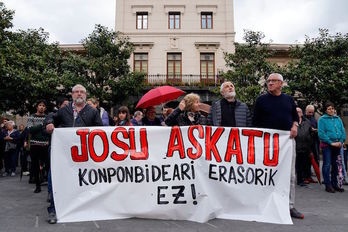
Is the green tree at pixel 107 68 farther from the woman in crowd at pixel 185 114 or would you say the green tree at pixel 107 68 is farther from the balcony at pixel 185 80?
the woman in crowd at pixel 185 114

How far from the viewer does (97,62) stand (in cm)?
1758

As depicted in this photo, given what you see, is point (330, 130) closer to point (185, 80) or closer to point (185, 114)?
point (185, 114)

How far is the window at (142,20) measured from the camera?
22781 mm

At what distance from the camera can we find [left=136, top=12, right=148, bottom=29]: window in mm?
22781

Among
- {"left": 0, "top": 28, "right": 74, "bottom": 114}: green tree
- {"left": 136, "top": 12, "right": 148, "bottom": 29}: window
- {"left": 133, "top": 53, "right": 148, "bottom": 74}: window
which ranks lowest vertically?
{"left": 0, "top": 28, "right": 74, "bottom": 114}: green tree

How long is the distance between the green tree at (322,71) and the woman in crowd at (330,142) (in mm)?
13203

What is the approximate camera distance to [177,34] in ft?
73.7

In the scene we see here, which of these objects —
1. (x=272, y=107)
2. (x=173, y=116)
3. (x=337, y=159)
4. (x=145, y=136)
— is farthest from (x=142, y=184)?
(x=337, y=159)

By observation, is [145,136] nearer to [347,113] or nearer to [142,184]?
[142,184]

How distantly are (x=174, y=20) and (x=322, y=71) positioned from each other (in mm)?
11726

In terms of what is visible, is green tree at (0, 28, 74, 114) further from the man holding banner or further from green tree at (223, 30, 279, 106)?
the man holding banner

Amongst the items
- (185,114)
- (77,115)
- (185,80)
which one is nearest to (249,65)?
(185,80)

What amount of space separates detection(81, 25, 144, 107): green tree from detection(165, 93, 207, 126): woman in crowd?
14.1 meters

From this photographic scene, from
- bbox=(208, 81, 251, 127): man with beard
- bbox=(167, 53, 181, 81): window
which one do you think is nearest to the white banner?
bbox=(208, 81, 251, 127): man with beard
